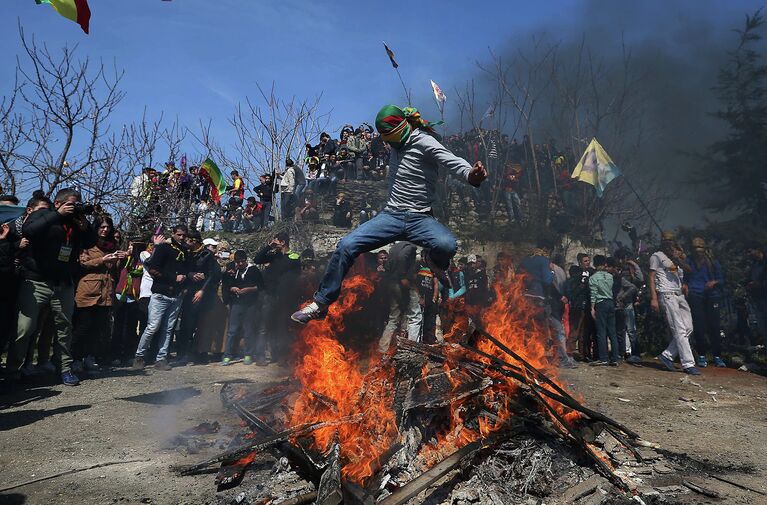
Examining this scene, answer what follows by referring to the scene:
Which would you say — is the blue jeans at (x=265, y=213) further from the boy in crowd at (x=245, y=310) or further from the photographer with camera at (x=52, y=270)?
the photographer with camera at (x=52, y=270)

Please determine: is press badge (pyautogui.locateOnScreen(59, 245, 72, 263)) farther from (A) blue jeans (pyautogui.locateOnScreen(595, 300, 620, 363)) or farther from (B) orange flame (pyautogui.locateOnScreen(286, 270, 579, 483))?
(A) blue jeans (pyautogui.locateOnScreen(595, 300, 620, 363))

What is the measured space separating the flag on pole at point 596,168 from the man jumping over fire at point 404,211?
11.5 metres

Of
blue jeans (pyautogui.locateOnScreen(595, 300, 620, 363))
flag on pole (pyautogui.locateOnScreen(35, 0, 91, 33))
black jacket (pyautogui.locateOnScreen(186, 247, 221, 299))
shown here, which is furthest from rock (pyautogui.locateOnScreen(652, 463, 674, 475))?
flag on pole (pyautogui.locateOnScreen(35, 0, 91, 33))

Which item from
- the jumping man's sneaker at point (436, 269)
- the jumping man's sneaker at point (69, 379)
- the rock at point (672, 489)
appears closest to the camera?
the rock at point (672, 489)

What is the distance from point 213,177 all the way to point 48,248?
8.70 metres

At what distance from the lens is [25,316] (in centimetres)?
594

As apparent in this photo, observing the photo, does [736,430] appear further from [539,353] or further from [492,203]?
[492,203]

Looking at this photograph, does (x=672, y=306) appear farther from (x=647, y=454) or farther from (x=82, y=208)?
(x=82, y=208)

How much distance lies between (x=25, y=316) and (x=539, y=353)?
20.4ft

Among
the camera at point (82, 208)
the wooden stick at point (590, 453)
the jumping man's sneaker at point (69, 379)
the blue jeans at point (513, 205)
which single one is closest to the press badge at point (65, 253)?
the camera at point (82, 208)

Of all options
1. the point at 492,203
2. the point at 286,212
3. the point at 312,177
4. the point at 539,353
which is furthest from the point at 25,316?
the point at 492,203

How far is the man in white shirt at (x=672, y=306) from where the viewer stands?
8242 mm

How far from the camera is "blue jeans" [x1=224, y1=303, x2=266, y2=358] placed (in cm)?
920

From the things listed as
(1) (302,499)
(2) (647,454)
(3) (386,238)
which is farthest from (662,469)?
(3) (386,238)
